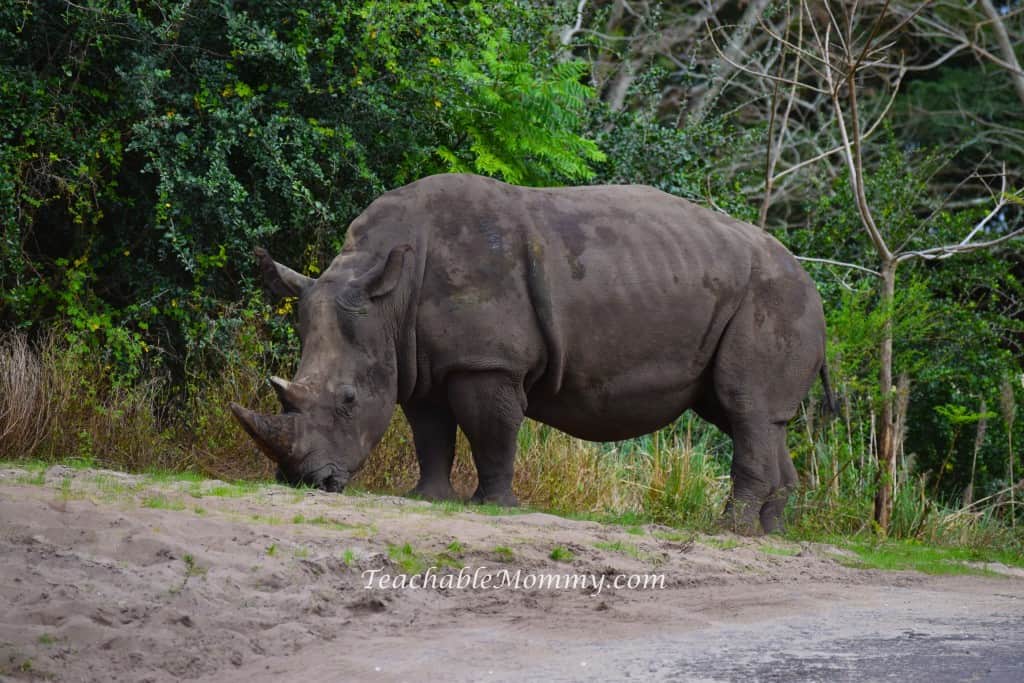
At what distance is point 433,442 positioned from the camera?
8.66 metres

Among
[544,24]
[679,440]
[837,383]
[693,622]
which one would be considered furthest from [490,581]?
[544,24]

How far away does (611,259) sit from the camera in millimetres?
8719

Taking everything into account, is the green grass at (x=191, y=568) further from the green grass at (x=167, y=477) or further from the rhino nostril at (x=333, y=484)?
the rhino nostril at (x=333, y=484)

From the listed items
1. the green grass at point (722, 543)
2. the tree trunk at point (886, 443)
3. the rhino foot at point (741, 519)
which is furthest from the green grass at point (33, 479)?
the tree trunk at point (886, 443)

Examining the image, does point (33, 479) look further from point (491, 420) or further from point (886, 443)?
point (886, 443)

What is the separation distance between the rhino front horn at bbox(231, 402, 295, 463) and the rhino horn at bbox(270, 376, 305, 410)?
0.29 feet

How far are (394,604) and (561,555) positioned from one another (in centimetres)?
122

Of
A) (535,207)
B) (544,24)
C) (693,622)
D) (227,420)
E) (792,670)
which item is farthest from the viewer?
(544,24)

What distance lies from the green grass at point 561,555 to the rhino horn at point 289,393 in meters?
1.92

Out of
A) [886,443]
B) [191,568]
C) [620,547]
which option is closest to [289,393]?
[620,547]

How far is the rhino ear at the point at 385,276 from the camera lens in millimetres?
8031

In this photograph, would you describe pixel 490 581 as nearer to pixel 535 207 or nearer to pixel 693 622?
pixel 693 622

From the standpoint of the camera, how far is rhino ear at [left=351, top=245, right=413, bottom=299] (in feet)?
26.3

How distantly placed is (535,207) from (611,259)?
0.59 m
